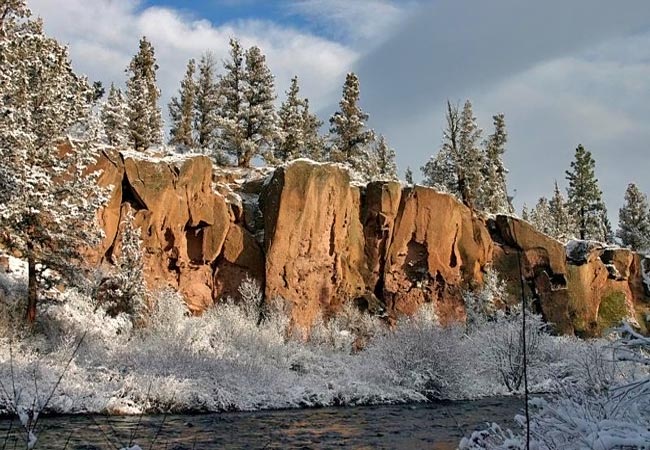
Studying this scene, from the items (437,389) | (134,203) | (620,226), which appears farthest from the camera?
(620,226)

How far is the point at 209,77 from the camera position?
5606cm

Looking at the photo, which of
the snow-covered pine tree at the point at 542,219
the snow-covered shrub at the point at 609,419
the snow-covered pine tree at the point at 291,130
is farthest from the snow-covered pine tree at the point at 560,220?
the snow-covered shrub at the point at 609,419

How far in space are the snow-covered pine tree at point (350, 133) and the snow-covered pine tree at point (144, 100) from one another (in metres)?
16.0

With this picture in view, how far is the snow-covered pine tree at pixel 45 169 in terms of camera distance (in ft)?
75.7

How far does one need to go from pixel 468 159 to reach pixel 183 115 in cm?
2708

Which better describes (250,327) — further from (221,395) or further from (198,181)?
(198,181)

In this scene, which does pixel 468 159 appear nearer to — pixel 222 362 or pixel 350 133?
pixel 350 133

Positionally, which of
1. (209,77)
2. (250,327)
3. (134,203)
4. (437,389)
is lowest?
(437,389)

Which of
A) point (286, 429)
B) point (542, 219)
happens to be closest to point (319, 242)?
point (286, 429)

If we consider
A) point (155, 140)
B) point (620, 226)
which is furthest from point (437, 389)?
point (620, 226)

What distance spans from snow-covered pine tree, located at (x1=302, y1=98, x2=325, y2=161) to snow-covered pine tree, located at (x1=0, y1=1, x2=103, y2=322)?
122 feet

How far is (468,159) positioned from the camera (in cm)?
5703

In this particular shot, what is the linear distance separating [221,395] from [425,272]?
A: 25207mm

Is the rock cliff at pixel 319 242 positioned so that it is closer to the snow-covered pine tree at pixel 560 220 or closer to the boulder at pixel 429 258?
the boulder at pixel 429 258
